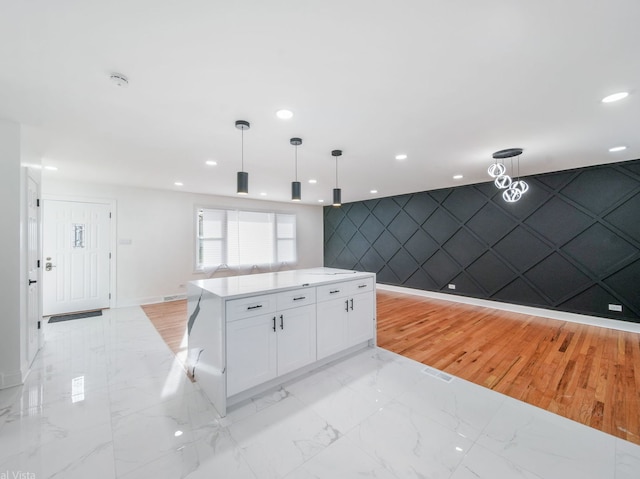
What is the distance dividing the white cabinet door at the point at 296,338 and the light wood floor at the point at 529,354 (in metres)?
1.19

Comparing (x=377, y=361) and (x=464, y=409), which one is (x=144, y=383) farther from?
(x=464, y=409)

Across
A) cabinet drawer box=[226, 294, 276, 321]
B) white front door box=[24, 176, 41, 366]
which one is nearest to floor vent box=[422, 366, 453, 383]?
cabinet drawer box=[226, 294, 276, 321]

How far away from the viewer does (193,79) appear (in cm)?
172

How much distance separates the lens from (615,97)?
1.96 meters

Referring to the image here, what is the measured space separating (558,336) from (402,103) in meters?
3.75

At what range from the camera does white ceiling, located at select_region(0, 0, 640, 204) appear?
1.24 m

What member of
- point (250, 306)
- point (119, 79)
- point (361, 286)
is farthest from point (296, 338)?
point (119, 79)

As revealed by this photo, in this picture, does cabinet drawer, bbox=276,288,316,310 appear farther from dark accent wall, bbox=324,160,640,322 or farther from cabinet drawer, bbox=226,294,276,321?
dark accent wall, bbox=324,160,640,322

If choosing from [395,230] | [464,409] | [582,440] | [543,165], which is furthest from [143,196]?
[543,165]

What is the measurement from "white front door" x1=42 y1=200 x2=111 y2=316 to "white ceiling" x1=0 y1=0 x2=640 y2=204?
1743mm

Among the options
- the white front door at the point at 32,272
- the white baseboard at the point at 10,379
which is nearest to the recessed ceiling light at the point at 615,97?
the white front door at the point at 32,272

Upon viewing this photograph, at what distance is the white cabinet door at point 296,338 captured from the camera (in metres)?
2.28

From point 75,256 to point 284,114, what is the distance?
4835 millimetres

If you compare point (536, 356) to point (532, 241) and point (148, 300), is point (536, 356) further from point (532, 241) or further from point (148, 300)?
point (148, 300)
